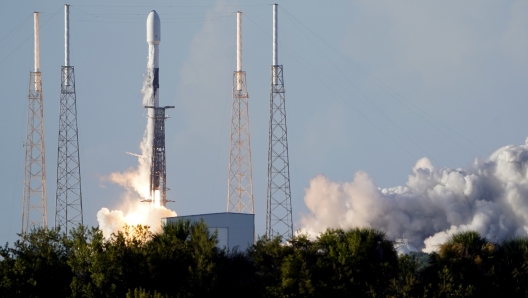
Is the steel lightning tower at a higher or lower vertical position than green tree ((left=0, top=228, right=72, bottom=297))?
higher

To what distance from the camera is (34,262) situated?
44219 millimetres

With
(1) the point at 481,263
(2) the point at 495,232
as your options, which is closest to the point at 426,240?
(2) the point at 495,232

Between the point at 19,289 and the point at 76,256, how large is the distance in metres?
2.33

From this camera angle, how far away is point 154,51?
73.7 metres

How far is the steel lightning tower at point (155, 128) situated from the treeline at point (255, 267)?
85.1 ft

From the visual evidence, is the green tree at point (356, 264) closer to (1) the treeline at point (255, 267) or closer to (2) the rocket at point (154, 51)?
(1) the treeline at point (255, 267)

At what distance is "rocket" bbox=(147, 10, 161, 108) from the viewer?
240ft

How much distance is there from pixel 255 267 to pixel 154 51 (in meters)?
29.9

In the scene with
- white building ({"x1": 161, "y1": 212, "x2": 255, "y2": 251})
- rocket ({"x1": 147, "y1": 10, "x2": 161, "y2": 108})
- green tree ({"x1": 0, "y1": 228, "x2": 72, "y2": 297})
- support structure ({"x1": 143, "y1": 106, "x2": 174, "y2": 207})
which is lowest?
green tree ({"x1": 0, "y1": 228, "x2": 72, "y2": 297})

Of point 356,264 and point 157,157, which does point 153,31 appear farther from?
point 356,264

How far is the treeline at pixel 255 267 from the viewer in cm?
4359

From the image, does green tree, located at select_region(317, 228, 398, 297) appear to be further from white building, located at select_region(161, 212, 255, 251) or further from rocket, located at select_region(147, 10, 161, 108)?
rocket, located at select_region(147, 10, 161, 108)

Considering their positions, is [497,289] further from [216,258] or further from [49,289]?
[49,289]

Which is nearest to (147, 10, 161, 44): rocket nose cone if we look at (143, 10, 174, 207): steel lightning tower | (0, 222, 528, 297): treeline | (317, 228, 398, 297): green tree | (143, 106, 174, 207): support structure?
(143, 10, 174, 207): steel lightning tower
